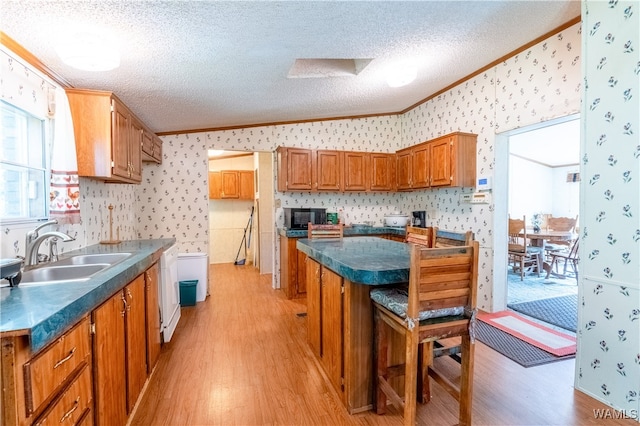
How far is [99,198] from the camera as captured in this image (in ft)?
9.50

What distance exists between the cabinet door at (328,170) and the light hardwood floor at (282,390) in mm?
2245

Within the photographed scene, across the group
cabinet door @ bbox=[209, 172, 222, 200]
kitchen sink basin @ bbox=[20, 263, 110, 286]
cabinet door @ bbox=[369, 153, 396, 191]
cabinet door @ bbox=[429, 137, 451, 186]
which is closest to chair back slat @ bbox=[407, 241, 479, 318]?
kitchen sink basin @ bbox=[20, 263, 110, 286]

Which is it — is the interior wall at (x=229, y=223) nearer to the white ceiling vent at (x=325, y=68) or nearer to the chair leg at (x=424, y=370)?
the white ceiling vent at (x=325, y=68)

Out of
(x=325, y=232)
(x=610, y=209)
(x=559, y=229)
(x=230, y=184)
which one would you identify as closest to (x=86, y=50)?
(x=325, y=232)

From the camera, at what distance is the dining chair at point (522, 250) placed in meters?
4.94

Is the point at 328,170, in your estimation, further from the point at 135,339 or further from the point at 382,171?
the point at 135,339

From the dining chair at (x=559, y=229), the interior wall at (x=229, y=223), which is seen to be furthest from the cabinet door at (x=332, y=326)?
the dining chair at (x=559, y=229)

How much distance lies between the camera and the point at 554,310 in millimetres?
3529

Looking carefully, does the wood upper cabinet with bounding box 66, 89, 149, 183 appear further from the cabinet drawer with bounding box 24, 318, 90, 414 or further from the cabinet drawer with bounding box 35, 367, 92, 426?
the cabinet drawer with bounding box 35, 367, 92, 426

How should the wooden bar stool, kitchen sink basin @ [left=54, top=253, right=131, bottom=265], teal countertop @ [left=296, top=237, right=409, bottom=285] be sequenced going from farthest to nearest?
kitchen sink basin @ [left=54, top=253, right=131, bottom=265]
teal countertop @ [left=296, top=237, right=409, bottom=285]
the wooden bar stool

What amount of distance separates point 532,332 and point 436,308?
224 cm

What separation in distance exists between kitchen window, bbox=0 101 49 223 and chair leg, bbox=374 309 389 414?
2229 millimetres

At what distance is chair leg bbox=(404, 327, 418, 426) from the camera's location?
4.71 feet

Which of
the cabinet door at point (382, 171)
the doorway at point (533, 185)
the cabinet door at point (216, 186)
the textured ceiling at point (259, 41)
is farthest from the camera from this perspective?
the cabinet door at point (216, 186)
